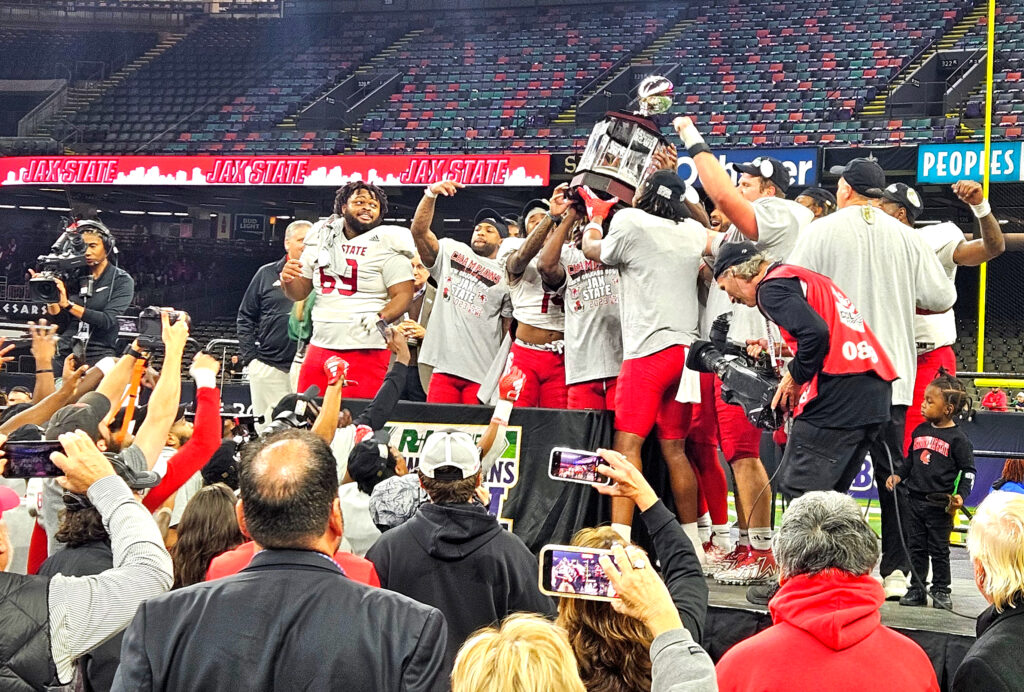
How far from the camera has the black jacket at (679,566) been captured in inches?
106

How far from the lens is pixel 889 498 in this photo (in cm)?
463

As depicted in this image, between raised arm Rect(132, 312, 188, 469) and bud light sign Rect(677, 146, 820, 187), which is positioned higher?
bud light sign Rect(677, 146, 820, 187)

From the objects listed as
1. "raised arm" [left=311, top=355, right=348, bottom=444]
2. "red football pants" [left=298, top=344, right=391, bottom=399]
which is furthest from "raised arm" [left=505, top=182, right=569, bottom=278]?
"raised arm" [left=311, top=355, right=348, bottom=444]

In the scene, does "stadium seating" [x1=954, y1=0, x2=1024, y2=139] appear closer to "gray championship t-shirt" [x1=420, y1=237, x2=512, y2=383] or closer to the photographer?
"gray championship t-shirt" [x1=420, y1=237, x2=512, y2=383]

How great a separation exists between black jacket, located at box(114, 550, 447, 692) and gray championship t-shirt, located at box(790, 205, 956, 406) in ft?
9.97

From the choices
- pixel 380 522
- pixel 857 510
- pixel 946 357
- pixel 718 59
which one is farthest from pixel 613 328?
pixel 718 59

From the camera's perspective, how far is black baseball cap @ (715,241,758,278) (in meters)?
4.48

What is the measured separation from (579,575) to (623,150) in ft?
12.0

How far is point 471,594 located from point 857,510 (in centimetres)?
127

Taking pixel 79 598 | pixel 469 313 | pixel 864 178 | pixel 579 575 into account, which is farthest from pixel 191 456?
pixel 469 313

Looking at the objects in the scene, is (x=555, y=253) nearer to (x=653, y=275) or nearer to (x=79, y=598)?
(x=653, y=275)

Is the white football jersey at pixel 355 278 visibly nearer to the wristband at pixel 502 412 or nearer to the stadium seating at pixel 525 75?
the wristband at pixel 502 412

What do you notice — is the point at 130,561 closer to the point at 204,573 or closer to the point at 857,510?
the point at 204,573

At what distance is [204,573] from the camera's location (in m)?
3.50
